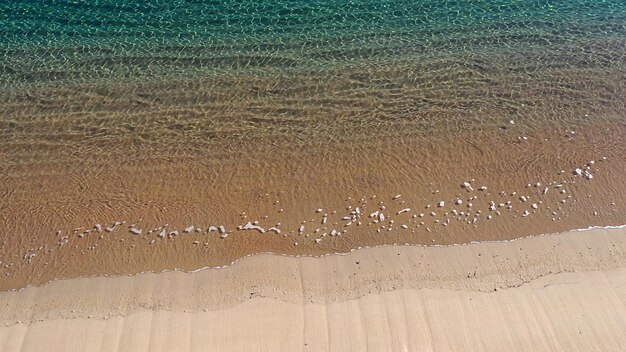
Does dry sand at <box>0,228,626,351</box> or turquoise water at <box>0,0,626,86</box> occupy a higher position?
turquoise water at <box>0,0,626,86</box>

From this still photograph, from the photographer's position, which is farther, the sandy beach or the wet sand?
the wet sand

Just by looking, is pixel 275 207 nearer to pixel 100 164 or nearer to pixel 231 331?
pixel 231 331

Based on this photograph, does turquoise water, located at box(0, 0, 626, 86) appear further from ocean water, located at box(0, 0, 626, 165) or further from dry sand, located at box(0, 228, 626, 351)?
dry sand, located at box(0, 228, 626, 351)

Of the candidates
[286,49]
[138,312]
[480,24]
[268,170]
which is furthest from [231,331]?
[480,24]

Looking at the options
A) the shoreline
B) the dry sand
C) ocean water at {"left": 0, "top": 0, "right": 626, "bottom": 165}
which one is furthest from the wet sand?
ocean water at {"left": 0, "top": 0, "right": 626, "bottom": 165}

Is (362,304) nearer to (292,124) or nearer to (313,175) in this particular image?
(313,175)

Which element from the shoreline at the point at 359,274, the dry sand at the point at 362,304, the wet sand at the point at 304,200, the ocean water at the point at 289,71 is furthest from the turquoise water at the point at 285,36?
the dry sand at the point at 362,304

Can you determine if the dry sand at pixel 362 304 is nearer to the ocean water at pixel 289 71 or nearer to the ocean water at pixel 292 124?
the ocean water at pixel 292 124
